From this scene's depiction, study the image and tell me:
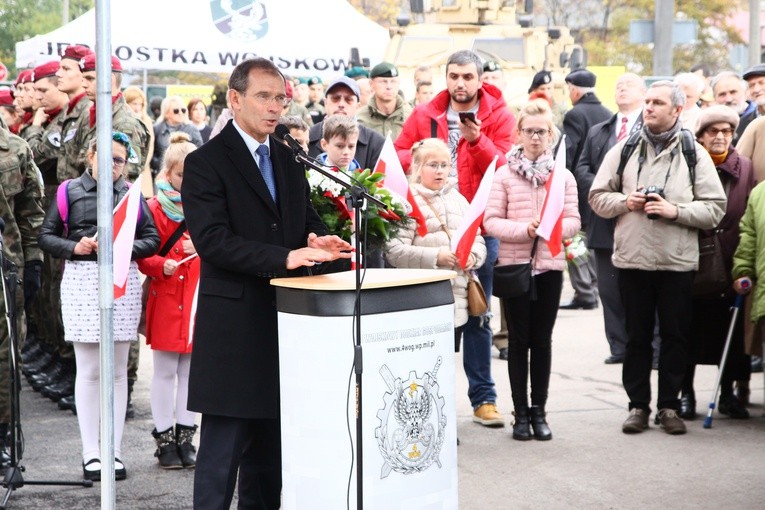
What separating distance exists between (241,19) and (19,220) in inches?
346

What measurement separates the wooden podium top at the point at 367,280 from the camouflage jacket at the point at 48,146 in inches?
191

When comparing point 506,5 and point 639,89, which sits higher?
point 506,5

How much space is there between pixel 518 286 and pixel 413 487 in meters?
3.02

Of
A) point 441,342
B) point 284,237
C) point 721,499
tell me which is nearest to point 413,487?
point 441,342

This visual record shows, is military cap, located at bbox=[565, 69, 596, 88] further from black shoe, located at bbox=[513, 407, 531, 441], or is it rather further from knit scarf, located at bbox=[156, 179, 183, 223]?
knit scarf, located at bbox=[156, 179, 183, 223]

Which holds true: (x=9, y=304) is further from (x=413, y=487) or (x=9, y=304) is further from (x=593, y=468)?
→ (x=593, y=468)

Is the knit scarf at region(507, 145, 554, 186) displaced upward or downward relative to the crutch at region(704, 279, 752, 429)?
upward

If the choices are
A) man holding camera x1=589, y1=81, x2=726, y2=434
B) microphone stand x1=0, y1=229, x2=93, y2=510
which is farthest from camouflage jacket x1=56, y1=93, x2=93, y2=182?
man holding camera x1=589, y1=81, x2=726, y2=434

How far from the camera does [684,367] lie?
7.96m

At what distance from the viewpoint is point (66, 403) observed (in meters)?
8.66

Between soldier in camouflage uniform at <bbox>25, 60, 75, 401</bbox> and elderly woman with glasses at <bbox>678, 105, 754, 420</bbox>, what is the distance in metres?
4.50

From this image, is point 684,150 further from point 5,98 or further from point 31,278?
point 5,98

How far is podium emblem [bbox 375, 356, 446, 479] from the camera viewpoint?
4.57 meters

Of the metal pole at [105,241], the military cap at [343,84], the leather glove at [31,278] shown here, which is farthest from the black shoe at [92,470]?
the military cap at [343,84]
